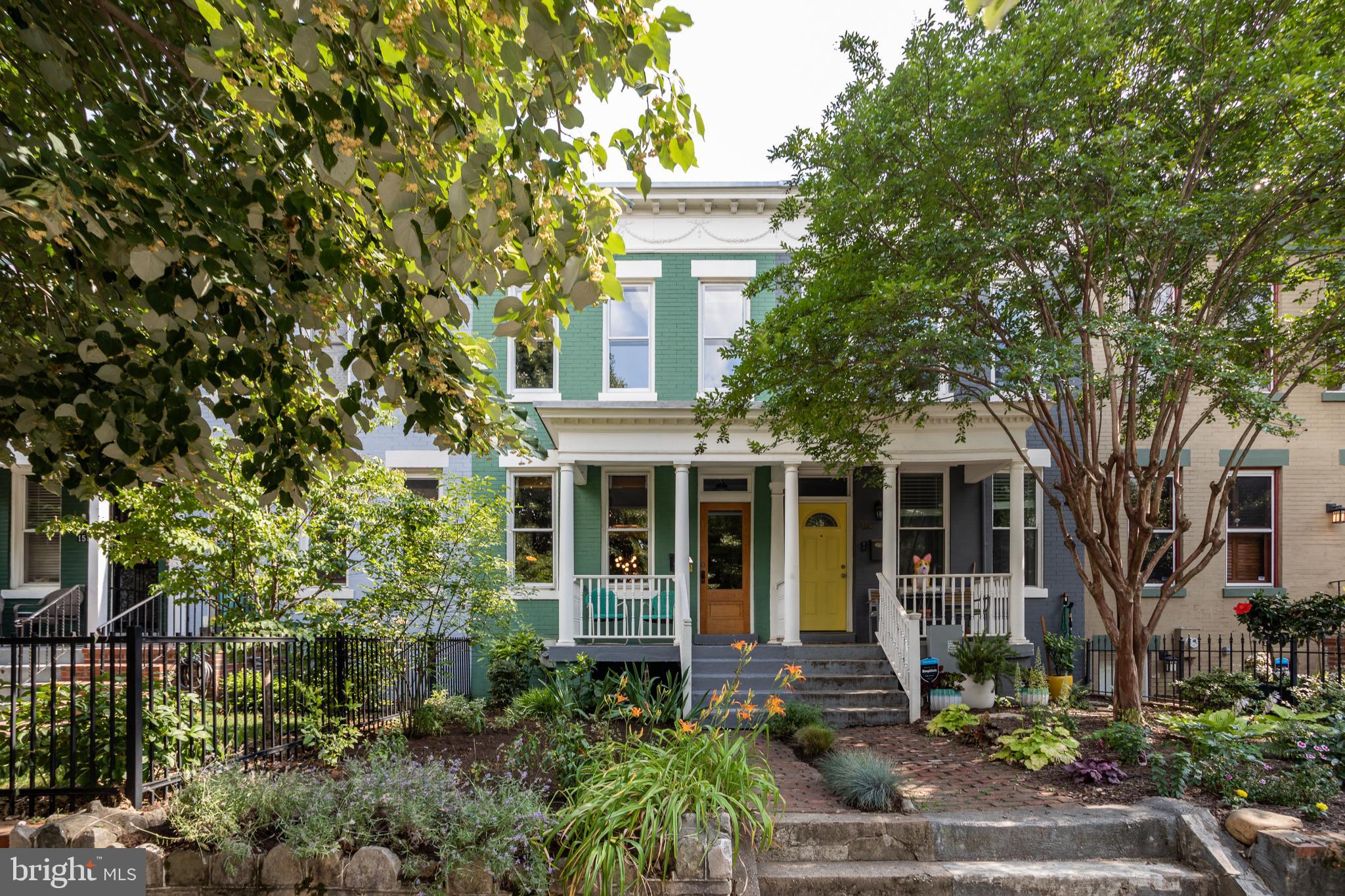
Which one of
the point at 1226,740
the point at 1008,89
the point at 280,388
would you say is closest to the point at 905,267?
the point at 1008,89

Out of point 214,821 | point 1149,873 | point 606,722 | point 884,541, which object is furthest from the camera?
point 884,541

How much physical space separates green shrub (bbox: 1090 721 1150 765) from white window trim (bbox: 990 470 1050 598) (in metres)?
4.26

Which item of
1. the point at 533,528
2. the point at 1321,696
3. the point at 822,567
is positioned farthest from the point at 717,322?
the point at 1321,696

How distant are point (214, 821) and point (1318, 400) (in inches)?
570

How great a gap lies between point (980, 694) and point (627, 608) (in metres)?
4.62

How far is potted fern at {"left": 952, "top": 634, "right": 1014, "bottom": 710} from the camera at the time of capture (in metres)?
8.25

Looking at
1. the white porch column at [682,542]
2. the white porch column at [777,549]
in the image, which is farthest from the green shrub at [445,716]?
the white porch column at [777,549]

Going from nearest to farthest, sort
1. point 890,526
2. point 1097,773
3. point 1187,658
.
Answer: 1. point 1097,773
2. point 890,526
3. point 1187,658

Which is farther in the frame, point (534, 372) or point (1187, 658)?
point (534, 372)

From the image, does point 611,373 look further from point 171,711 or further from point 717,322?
point 171,711

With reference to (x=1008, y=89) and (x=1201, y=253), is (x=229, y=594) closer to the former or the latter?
(x=1008, y=89)

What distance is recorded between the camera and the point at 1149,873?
15.1ft

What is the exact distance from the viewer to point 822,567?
11.0 metres

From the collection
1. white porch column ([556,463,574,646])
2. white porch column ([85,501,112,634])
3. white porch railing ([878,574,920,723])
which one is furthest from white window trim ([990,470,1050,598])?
white porch column ([85,501,112,634])
